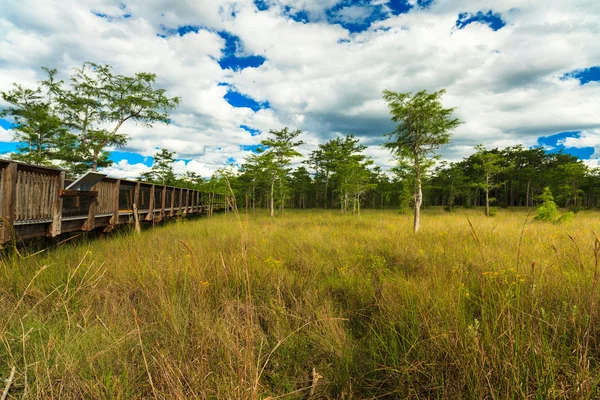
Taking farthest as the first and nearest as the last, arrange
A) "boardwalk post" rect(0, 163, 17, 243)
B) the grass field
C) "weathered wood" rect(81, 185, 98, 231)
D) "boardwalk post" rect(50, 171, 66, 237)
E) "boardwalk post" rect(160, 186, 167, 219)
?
"boardwalk post" rect(160, 186, 167, 219) < "weathered wood" rect(81, 185, 98, 231) < "boardwalk post" rect(50, 171, 66, 237) < "boardwalk post" rect(0, 163, 17, 243) < the grass field

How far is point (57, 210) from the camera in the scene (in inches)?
201

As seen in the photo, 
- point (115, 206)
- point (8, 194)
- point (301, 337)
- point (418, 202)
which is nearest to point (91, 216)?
point (115, 206)

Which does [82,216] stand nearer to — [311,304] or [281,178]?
[311,304]

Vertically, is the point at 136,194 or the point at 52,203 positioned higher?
the point at 136,194

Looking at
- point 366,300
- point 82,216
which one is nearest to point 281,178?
point 82,216

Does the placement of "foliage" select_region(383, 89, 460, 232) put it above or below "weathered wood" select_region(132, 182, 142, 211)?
above

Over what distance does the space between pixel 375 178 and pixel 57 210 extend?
44725 millimetres

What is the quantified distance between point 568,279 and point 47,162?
32.9 meters

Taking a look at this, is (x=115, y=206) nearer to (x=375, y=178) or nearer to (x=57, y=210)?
(x=57, y=210)

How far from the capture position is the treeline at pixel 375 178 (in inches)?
846

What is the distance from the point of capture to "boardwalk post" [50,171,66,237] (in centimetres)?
505

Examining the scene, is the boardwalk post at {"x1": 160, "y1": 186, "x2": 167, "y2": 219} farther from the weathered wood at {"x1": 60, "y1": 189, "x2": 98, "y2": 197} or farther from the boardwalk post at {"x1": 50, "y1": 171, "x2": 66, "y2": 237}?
the boardwalk post at {"x1": 50, "y1": 171, "x2": 66, "y2": 237}

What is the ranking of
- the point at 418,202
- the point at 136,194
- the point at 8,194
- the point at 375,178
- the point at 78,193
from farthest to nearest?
the point at 375,178 < the point at 418,202 < the point at 136,194 < the point at 78,193 < the point at 8,194

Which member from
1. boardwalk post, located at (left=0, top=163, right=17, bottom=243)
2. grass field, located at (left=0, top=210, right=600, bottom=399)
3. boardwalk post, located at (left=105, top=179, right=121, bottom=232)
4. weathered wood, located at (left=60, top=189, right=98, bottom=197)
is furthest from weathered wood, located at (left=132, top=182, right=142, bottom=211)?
grass field, located at (left=0, top=210, right=600, bottom=399)
